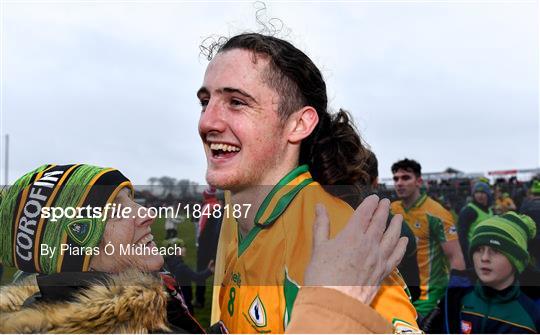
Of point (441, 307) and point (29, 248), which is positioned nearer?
point (29, 248)

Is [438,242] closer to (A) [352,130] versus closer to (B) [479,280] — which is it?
(B) [479,280]

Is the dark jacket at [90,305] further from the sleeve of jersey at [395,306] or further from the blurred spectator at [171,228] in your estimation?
the blurred spectator at [171,228]

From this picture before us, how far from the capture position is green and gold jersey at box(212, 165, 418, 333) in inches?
62.2

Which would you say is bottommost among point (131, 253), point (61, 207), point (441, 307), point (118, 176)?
point (441, 307)

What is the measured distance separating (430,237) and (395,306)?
4.35m

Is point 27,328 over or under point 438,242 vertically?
under

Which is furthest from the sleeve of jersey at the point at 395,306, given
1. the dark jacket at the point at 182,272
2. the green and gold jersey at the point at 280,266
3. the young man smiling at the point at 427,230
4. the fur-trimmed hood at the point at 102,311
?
the young man smiling at the point at 427,230

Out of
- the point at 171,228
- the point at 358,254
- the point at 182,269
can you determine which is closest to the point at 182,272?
the point at 182,269

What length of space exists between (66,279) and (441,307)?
3.30 metres

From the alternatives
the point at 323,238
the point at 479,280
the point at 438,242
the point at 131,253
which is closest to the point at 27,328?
the point at 131,253

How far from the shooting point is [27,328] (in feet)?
4.53

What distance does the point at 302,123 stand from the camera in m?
1.85

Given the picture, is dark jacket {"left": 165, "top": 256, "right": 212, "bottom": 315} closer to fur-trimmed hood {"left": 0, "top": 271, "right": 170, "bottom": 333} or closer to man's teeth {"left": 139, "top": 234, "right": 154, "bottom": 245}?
man's teeth {"left": 139, "top": 234, "right": 154, "bottom": 245}

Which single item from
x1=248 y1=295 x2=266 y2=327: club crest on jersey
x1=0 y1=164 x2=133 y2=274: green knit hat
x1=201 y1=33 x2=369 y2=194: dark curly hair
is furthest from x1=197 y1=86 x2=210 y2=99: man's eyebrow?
x1=248 y1=295 x2=266 y2=327: club crest on jersey
